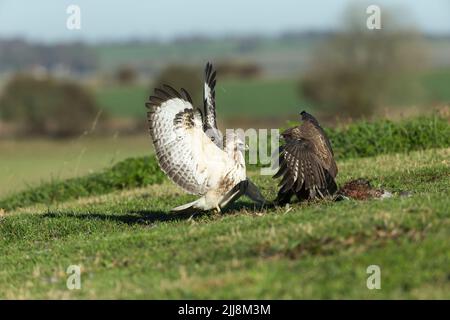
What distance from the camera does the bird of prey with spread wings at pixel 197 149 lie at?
34.3ft

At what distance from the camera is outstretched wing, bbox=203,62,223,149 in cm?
1059

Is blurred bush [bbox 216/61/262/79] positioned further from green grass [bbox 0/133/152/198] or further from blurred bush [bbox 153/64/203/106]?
green grass [bbox 0/133/152/198]

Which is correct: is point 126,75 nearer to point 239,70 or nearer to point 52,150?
point 239,70

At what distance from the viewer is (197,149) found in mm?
10484

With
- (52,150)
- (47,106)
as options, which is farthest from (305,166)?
(47,106)

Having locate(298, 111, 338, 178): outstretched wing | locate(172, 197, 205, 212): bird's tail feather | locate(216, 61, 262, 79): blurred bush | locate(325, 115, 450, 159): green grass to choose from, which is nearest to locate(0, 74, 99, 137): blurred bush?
locate(216, 61, 262, 79): blurred bush

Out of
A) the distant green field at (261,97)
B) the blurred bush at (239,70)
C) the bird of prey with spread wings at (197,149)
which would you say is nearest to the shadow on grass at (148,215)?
the bird of prey with spread wings at (197,149)

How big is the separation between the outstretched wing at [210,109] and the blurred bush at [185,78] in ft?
163

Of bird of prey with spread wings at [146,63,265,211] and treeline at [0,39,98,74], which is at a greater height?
bird of prey with spread wings at [146,63,265,211]

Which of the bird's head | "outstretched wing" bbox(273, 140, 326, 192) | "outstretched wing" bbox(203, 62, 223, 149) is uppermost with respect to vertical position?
"outstretched wing" bbox(203, 62, 223, 149)

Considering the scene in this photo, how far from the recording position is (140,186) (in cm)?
1662

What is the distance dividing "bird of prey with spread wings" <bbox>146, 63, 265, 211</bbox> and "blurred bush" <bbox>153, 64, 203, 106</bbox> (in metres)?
49.9

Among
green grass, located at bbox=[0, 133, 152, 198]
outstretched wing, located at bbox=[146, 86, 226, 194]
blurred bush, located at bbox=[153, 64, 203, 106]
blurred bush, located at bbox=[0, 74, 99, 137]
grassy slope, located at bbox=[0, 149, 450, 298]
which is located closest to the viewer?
grassy slope, located at bbox=[0, 149, 450, 298]
